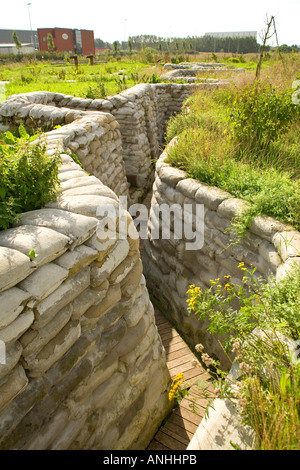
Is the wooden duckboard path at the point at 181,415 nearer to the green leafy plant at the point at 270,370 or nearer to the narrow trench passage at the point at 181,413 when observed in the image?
the narrow trench passage at the point at 181,413

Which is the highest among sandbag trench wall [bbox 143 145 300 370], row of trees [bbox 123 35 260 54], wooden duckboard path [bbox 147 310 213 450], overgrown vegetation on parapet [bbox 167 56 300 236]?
row of trees [bbox 123 35 260 54]

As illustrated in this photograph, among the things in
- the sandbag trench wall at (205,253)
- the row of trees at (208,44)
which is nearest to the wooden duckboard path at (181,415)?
the sandbag trench wall at (205,253)

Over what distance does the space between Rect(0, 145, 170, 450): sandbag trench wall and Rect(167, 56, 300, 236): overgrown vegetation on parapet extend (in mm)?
1524

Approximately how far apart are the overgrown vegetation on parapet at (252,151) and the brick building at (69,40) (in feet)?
114

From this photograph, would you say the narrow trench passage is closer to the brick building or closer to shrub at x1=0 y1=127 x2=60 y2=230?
shrub at x1=0 y1=127 x2=60 y2=230

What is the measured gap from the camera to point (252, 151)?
15.6 feet

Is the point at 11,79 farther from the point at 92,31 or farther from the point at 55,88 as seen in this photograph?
the point at 92,31

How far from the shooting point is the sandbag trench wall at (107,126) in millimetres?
5066

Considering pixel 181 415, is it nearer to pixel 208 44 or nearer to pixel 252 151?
pixel 252 151

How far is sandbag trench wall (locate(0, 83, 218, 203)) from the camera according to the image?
507 centimetres

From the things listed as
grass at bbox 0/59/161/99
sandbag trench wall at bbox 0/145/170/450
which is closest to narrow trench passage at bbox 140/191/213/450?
sandbag trench wall at bbox 0/145/170/450

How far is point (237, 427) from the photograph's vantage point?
69.7 inches

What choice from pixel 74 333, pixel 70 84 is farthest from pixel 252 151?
pixel 70 84

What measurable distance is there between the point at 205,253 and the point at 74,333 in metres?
2.27
